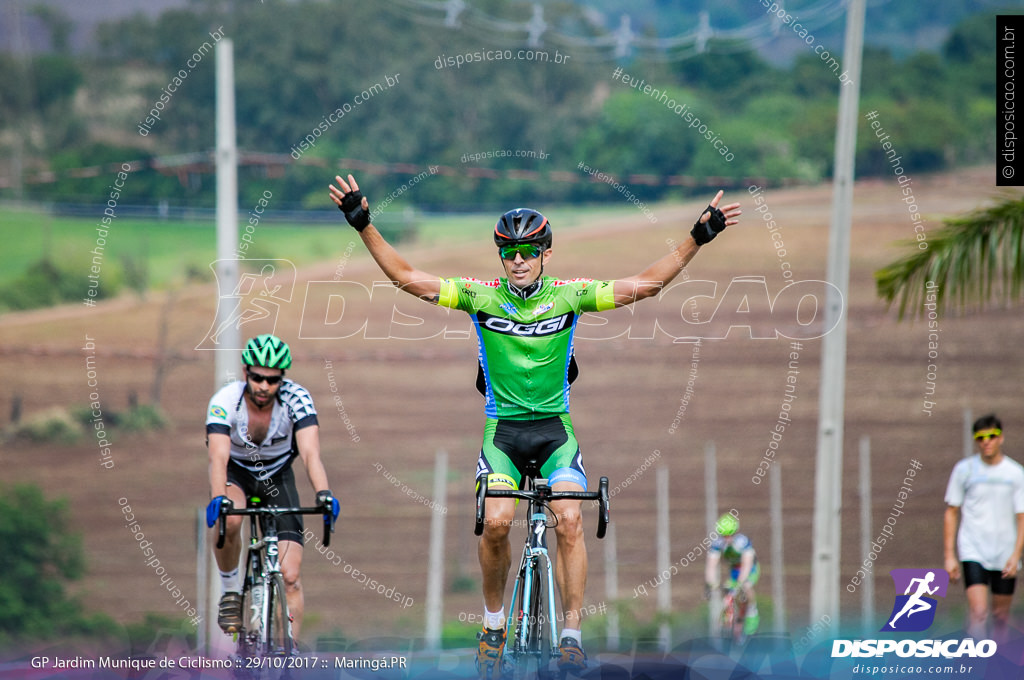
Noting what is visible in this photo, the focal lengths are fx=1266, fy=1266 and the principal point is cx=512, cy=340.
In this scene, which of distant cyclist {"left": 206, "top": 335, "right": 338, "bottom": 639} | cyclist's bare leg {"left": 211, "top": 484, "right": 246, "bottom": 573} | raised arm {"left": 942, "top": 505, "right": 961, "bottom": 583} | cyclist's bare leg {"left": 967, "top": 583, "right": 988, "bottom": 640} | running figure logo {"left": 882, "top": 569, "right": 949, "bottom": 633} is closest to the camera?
distant cyclist {"left": 206, "top": 335, "right": 338, "bottom": 639}

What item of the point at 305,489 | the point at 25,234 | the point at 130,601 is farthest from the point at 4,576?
the point at 25,234

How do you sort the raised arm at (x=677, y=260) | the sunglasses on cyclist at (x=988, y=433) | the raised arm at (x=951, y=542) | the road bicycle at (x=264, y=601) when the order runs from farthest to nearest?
the raised arm at (x=951, y=542), the sunglasses on cyclist at (x=988, y=433), the raised arm at (x=677, y=260), the road bicycle at (x=264, y=601)

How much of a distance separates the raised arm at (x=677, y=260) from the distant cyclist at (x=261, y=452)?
7.33 feet

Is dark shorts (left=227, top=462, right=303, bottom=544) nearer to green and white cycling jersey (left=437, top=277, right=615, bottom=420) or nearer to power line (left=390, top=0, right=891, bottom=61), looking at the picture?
green and white cycling jersey (left=437, top=277, right=615, bottom=420)

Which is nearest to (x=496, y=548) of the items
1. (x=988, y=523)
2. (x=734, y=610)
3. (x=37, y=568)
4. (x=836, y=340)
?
(x=988, y=523)

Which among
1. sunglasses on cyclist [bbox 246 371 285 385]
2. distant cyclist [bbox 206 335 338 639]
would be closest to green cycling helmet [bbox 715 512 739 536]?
distant cyclist [bbox 206 335 338 639]

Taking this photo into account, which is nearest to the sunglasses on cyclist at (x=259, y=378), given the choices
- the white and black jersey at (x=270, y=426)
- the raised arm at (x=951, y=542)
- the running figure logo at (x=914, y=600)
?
the white and black jersey at (x=270, y=426)

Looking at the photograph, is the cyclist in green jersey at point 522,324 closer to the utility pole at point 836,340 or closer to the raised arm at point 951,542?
the raised arm at point 951,542

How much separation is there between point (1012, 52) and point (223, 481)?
9631mm

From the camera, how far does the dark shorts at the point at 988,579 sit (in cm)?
1059

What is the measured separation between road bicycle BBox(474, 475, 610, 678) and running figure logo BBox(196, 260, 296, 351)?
4.68 m

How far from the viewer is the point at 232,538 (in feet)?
28.5

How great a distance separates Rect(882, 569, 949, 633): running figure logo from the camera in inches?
374

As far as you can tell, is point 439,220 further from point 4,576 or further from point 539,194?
point 4,576
